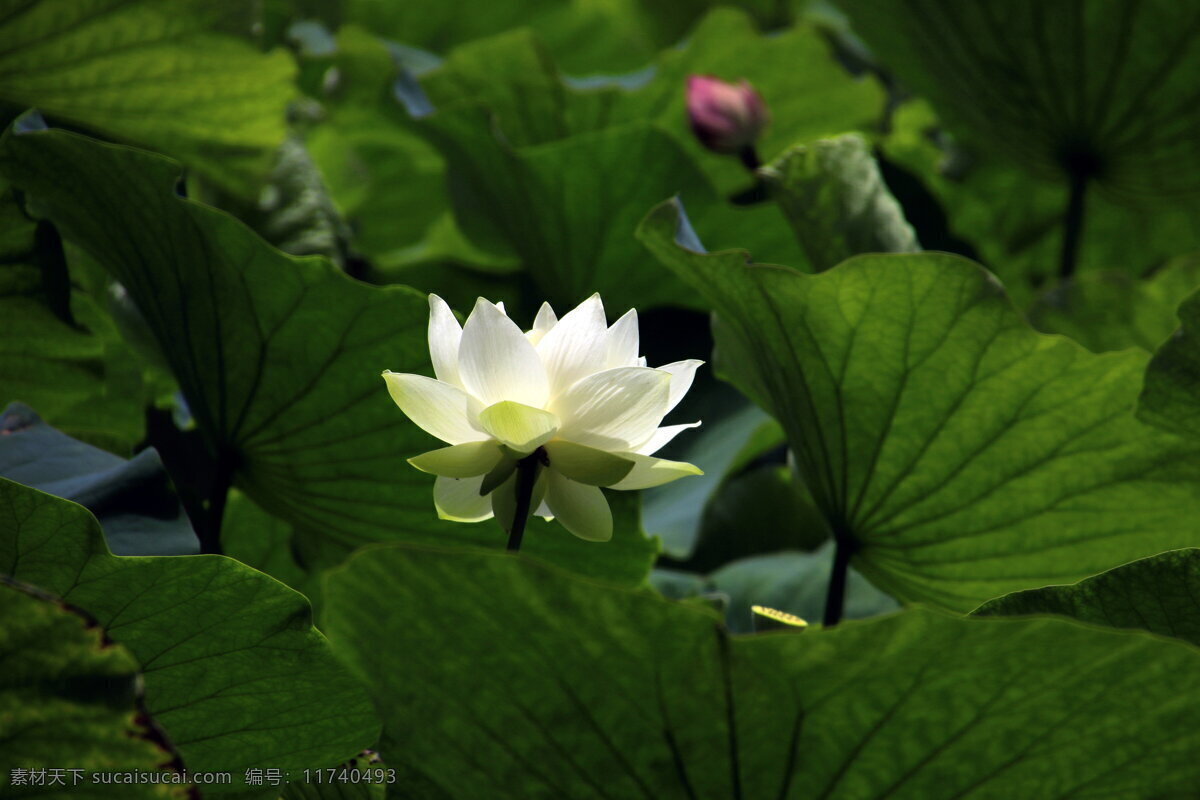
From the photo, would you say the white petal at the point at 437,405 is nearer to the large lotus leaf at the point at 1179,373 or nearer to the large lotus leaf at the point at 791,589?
the large lotus leaf at the point at 1179,373

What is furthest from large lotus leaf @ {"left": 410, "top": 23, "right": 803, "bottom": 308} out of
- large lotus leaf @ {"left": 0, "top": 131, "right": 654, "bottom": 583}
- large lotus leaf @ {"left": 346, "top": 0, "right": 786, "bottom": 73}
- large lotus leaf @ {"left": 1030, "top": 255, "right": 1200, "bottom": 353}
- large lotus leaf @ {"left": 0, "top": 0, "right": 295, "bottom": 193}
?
large lotus leaf @ {"left": 346, "top": 0, "right": 786, "bottom": 73}

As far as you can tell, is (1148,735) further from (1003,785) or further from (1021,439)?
(1021,439)

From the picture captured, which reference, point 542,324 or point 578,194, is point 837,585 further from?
point 578,194

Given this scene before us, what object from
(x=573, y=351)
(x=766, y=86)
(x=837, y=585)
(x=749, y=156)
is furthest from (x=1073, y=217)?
(x=573, y=351)

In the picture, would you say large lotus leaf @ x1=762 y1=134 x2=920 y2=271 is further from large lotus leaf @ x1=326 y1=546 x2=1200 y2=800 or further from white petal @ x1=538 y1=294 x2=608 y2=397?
large lotus leaf @ x1=326 y1=546 x2=1200 y2=800

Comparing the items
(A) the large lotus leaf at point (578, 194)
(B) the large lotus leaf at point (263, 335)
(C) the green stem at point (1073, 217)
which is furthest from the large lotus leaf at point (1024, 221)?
(B) the large lotus leaf at point (263, 335)

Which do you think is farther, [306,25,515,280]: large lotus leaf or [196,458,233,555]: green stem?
[306,25,515,280]: large lotus leaf

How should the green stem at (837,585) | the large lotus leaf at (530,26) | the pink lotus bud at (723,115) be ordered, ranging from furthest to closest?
the large lotus leaf at (530,26)
the pink lotus bud at (723,115)
the green stem at (837,585)
